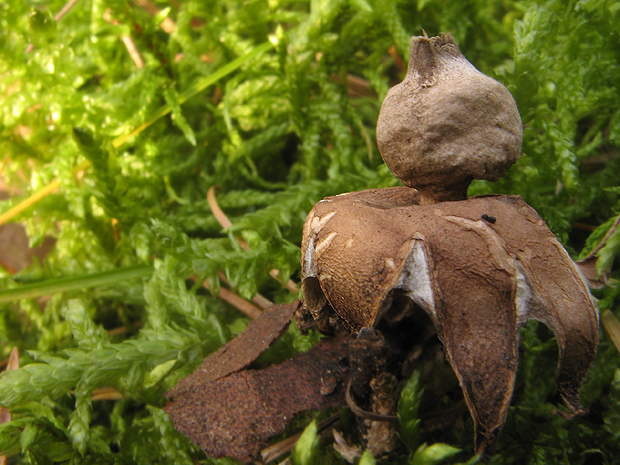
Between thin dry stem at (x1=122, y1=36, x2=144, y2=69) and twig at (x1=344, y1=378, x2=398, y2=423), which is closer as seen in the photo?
twig at (x1=344, y1=378, x2=398, y2=423)

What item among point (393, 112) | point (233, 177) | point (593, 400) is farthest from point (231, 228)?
point (593, 400)

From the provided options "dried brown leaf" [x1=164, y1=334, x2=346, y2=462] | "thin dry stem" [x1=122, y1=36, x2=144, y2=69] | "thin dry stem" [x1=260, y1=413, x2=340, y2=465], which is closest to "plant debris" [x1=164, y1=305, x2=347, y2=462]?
"dried brown leaf" [x1=164, y1=334, x2=346, y2=462]

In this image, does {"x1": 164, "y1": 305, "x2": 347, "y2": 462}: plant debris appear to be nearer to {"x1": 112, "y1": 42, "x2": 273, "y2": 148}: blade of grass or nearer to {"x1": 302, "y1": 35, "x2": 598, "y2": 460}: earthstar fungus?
{"x1": 302, "y1": 35, "x2": 598, "y2": 460}: earthstar fungus

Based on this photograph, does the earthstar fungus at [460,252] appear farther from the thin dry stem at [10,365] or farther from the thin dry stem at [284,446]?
the thin dry stem at [10,365]

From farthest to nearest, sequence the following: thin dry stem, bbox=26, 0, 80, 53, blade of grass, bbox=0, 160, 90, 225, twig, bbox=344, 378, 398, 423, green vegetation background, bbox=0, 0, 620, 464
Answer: thin dry stem, bbox=26, 0, 80, 53
blade of grass, bbox=0, 160, 90, 225
green vegetation background, bbox=0, 0, 620, 464
twig, bbox=344, 378, 398, 423

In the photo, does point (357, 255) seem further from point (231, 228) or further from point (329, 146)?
point (329, 146)

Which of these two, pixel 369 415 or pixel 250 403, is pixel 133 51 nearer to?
pixel 250 403

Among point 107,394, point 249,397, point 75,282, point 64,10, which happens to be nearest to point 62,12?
point 64,10
